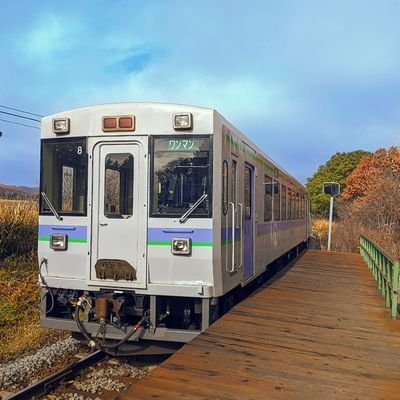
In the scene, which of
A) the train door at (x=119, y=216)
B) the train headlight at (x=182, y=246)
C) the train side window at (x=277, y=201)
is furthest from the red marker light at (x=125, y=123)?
the train side window at (x=277, y=201)

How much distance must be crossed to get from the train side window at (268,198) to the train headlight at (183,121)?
3.81 m

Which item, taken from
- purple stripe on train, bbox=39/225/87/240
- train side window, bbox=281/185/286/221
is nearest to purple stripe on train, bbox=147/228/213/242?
purple stripe on train, bbox=39/225/87/240

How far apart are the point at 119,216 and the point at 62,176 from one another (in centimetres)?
99

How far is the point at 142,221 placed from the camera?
5.52m

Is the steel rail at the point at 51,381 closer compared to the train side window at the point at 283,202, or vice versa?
the steel rail at the point at 51,381

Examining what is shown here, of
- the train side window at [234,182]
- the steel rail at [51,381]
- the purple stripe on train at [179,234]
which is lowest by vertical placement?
the steel rail at [51,381]

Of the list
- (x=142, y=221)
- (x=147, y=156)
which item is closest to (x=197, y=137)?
(x=147, y=156)

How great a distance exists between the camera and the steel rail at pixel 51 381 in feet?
15.1

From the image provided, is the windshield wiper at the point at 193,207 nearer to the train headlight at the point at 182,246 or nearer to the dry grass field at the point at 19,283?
the train headlight at the point at 182,246

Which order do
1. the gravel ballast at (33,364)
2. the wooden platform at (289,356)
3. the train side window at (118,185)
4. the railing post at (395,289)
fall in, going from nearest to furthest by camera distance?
the wooden platform at (289,356) → the gravel ballast at (33,364) → the train side window at (118,185) → the railing post at (395,289)

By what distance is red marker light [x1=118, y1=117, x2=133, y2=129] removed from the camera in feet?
18.3

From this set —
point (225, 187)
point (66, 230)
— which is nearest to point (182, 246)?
point (225, 187)

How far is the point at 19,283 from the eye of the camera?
957cm

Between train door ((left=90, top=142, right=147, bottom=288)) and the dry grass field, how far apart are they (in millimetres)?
2244
